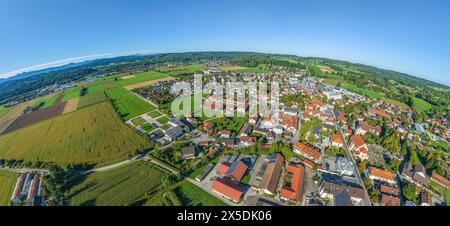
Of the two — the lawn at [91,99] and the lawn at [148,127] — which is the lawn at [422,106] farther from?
the lawn at [91,99]

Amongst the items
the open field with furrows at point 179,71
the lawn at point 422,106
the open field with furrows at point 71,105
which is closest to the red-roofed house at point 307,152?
the open field with furrows at point 71,105

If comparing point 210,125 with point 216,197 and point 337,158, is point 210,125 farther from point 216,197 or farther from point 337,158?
point 337,158

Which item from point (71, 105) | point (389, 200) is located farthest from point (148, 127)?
point (389, 200)

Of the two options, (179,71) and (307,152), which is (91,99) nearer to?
(179,71)

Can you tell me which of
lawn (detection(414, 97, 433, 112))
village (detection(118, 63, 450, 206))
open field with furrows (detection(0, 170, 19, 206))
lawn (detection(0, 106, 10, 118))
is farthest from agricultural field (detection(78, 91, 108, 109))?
lawn (detection(414, 97, 433, 112))

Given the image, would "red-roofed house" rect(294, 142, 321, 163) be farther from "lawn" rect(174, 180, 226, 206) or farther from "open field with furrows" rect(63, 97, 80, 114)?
"open field with furrows" rect(63, 97, 80, 114)

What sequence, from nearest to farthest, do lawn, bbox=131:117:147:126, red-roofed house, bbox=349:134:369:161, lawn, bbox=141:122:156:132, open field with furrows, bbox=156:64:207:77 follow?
red-roofed house, bbox=349:134:369:161 → lawn, bbox=141:122:156:132 → lawn, bbox=131:117:147:126 → open field with furrows, bbox=156:64:207:77
